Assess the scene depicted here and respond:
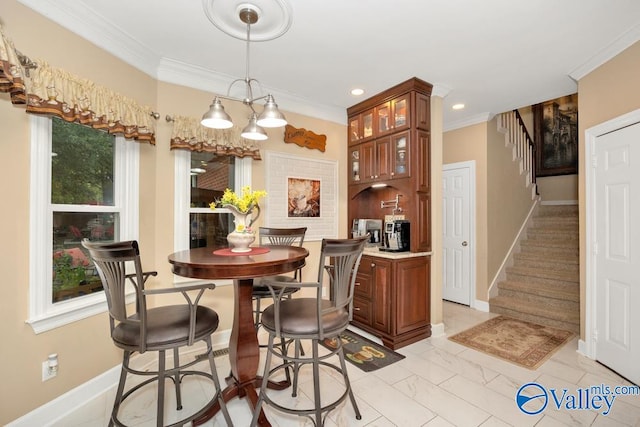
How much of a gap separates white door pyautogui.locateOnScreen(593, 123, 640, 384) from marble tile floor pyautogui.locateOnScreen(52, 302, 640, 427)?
24 cm

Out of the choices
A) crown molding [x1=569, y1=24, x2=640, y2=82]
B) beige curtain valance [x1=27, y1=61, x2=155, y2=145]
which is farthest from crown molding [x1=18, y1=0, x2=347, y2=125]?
crown molding [x1=569, y1=24, x2=640, y2=82]

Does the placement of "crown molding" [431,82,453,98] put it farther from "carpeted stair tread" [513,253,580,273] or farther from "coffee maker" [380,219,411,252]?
"carpeted stair tread" [513,253,580,273]

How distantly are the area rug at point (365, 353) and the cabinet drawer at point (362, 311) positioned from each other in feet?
0.67

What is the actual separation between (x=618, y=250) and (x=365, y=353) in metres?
2.42

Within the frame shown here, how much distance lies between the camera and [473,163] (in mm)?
4262

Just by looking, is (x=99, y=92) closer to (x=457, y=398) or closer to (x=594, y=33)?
(x=457, y=398)

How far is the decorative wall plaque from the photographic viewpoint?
3549 mm

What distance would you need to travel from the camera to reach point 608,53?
2535mm

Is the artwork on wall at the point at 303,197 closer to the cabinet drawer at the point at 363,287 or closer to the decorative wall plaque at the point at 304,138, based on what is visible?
the decorative wall plaque at the point at 304,138

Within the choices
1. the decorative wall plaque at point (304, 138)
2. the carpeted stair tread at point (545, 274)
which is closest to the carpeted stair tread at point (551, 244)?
the carpeted stair tread at point (545, 274)

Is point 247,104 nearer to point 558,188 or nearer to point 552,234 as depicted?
point 552,234

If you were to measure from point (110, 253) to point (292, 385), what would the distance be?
1612 mm

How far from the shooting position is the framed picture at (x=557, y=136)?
18.1ft

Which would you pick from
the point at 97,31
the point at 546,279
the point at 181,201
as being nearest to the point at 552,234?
the point at 546,279
